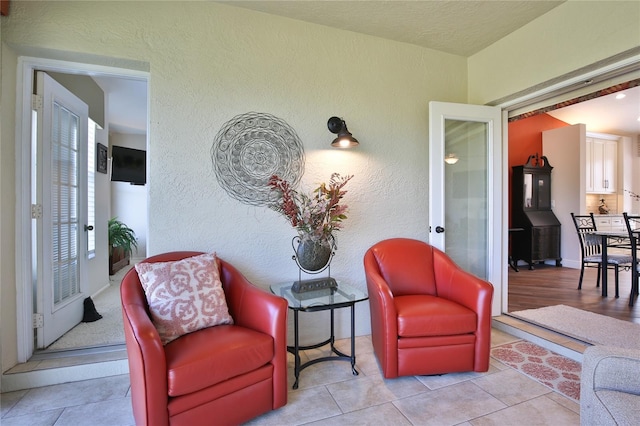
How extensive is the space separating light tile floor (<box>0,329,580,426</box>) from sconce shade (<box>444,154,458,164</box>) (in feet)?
5.91

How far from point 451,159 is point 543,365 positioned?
1.84 meters

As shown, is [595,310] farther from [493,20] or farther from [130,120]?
[130,120]

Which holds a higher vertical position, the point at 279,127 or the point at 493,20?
the point at 493,20

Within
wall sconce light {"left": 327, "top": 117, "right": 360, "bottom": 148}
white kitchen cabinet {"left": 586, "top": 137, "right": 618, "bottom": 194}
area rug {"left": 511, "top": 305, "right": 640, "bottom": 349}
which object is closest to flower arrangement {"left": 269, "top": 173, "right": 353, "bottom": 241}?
wall sconce light {"left": 327, "top": 117, "right": 360, "bottom": 148}

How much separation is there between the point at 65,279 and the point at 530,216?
21.5 feet

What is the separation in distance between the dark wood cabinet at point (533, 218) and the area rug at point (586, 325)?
2251mm

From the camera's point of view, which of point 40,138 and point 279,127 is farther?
point 279,127

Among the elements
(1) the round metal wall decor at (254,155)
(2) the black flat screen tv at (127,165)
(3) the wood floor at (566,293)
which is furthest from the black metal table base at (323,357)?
(2) the black flat screen tv at (127,165)

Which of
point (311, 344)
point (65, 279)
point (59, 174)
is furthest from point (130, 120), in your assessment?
point (311, 344)

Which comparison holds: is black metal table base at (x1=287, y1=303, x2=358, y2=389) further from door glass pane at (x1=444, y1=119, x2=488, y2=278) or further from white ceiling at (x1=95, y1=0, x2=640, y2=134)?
white ceiling at (x1=95, y1=0, x2=640, y2=134)

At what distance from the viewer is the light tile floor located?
63.7 inches

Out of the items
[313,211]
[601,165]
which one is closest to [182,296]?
[313,211]

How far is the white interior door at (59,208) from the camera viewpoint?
7.18 feet

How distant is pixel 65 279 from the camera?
2604 mm
